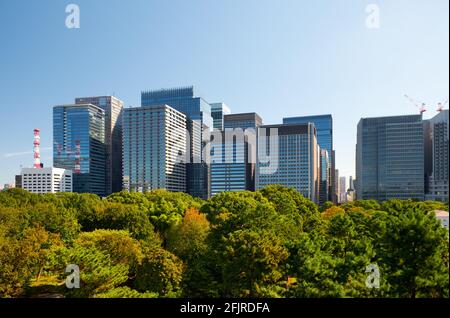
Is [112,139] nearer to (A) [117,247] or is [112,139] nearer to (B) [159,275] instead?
→ (A) [117,247]

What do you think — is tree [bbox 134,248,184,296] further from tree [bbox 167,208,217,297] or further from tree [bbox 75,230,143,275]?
tree [bbox 75,230,143,275]

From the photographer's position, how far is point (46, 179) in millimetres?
113000

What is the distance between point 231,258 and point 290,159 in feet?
321

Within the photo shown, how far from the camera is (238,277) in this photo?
14703 millimetres

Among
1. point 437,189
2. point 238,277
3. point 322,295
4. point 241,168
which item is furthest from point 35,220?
Answer: point 437,189

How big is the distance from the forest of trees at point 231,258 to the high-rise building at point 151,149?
77.0 m

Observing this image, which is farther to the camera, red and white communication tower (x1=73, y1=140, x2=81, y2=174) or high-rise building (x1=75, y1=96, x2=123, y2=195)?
high-rise building (x1=75, y1=96, x2=123, y2=195)

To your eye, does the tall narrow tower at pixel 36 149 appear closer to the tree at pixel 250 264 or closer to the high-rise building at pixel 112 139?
the high-rise building at pixel 112 139

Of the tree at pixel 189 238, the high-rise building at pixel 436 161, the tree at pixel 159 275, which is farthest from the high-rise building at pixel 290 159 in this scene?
the tree at pixel 159 275

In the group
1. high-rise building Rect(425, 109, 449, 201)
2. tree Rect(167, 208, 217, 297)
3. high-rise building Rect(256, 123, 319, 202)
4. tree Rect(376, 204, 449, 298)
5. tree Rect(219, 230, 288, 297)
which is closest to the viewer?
tree Rect(376, 204, 449, 298)

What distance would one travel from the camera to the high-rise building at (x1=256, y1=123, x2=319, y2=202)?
10881 cm

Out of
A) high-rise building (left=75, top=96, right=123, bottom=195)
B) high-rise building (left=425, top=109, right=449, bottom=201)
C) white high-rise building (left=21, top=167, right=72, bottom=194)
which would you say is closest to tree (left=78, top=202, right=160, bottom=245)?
high-rise building (left=425, top=109, right=449, bottom=201)

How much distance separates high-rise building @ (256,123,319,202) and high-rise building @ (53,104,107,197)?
6409cm

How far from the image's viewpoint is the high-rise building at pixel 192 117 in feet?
370
